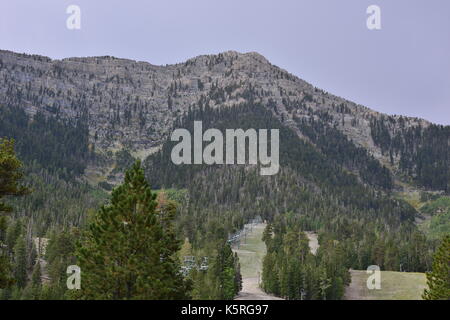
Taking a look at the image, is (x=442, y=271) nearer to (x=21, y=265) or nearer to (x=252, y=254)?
(x=21, y=265)

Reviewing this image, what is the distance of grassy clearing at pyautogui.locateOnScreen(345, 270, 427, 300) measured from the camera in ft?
294

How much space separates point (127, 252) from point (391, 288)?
8261 cm

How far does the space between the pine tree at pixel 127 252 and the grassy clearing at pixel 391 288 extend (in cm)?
7315

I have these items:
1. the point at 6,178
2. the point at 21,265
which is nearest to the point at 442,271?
the point at 6,178

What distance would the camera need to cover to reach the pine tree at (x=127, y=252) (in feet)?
95.3

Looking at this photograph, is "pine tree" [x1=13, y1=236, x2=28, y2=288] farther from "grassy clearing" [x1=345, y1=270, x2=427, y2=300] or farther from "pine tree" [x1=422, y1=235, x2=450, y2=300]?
"pine tree" [x1=422, y1=235, x2=450, y2=300]

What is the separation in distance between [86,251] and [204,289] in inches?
1299

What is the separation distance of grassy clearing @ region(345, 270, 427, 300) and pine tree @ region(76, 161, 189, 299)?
7315cm

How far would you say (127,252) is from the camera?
29719mm

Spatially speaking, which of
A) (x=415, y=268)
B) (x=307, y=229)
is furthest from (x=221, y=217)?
(x=415, y=268)

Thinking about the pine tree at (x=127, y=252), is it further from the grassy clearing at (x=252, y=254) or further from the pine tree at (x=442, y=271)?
the grassy clearing at (x=252, y=254)

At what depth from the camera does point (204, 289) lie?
197ft

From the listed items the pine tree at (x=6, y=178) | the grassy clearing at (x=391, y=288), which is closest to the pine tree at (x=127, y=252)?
the pine tree at (x=6, y=178)
